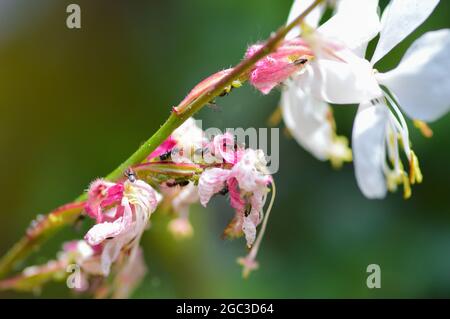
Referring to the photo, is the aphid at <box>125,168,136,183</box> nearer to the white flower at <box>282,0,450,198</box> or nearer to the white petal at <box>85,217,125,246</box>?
the white petal at <box>85,217,125,246</box>

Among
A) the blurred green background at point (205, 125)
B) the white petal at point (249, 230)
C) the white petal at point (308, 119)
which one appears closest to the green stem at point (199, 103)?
the white petal at point (249, 230)

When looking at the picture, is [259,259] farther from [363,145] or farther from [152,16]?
[363,145]

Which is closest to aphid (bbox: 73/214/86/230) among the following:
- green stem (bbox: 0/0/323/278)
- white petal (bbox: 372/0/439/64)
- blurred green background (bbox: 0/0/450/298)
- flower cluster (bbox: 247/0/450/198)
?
green stem (bbox: 0/0/323/278)

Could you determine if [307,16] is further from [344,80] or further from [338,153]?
[338,153]

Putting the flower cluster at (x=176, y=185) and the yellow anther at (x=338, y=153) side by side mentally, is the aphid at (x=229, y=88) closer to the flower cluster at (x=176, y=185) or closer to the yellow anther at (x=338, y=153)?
the flower cluster at (x=176, y=185)

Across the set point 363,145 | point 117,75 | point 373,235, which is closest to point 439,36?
point 363,145

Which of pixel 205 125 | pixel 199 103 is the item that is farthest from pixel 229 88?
pixel 205 125
